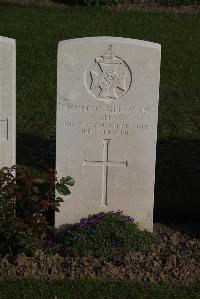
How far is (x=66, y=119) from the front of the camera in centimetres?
616

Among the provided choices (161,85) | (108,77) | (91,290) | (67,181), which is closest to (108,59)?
(108,77)

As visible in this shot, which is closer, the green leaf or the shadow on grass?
the green leaf

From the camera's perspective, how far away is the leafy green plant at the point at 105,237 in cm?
603

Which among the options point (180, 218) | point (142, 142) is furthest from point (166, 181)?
point (142, 142)

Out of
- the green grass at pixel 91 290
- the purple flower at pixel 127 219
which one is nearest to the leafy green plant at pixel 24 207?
the green grass at pixel 91 290

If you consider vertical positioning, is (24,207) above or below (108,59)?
below

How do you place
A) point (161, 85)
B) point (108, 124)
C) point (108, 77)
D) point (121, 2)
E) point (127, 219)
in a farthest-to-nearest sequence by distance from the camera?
point (121, 2) → point (161, 85) → point (127, 219) → point (108, 124) → point (108, 77)

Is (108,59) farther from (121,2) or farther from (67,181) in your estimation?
(121,2)

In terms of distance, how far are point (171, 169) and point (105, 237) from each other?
268 centimetres

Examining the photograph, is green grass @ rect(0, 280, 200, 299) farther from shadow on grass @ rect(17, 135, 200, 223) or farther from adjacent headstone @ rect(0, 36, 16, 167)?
shadow on grass @ rect(17, 135, 200, 223)

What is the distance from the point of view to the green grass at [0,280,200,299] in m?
5.50

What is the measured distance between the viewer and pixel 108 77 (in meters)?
6.06

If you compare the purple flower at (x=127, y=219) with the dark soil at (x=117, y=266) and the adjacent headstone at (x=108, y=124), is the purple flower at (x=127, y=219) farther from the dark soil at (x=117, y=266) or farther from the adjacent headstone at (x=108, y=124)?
the dark soil at (x=117, y=266)

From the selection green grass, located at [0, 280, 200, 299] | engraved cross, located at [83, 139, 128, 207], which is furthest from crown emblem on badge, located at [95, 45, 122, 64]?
green grass, located at [0, 280, 200, 299]
